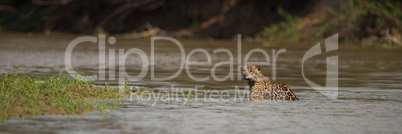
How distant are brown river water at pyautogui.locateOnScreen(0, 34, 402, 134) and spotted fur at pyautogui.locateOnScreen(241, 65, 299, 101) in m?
0.18

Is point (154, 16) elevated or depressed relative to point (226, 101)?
elevated

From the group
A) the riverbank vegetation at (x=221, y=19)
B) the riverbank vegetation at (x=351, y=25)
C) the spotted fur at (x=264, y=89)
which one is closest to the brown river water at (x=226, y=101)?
the spotted fur at (x=264, y=89)

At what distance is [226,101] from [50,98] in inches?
102

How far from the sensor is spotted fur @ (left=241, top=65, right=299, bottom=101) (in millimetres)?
10961

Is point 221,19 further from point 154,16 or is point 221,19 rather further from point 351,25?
point 351,25

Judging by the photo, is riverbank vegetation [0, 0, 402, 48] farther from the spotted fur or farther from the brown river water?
the spotted fur

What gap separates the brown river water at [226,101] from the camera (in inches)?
330

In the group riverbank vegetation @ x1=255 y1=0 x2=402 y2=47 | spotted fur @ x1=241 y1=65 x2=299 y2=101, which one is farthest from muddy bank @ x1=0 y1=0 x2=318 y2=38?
spotted fur @ x1=241 y1=65 x2=299 y2=101

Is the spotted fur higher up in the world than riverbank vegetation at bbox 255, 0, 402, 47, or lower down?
lower down

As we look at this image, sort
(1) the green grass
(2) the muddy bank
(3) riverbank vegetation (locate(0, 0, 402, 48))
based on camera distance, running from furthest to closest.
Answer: (2) the muddy bank < (3) riverbank vegetation (locate(0, 0, 402, 48)) < (1) the green grass

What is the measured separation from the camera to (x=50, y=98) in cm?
973

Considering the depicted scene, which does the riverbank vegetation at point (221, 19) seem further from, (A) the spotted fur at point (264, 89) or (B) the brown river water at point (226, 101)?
(A) the spotted fur at point (264, 89)

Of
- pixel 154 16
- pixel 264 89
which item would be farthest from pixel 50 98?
pixel 154 16

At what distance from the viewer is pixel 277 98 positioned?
433 inches
